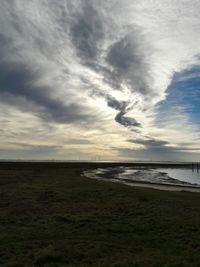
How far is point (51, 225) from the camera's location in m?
15.8

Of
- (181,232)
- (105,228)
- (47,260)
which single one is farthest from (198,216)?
(47,260)

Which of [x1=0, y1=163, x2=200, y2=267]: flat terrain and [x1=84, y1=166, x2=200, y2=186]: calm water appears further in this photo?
[x1=84, y1=166, x2=200, y2=186]: calm water

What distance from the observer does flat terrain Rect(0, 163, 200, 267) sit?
10.8m

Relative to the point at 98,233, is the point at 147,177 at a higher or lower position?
higher

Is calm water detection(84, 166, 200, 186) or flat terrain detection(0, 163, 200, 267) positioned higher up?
calm water detection(84, 166, 200, 186)

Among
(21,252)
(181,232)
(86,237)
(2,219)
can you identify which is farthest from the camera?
(2,219)

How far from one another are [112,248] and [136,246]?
1066 millimetres

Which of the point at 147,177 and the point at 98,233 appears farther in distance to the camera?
the point at 147,177

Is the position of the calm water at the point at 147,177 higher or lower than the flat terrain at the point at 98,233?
higher

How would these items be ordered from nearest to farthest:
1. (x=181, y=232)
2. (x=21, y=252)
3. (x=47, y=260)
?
1. (x=47, y=260)
2. (x=21, y=252)
3. (x=181, y=232)

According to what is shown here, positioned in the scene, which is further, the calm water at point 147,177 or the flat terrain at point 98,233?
the calm water at point 147,177

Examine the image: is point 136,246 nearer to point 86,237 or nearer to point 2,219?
point 86,237

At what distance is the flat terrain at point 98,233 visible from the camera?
10.8m

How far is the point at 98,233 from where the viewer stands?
14477 millimetres
